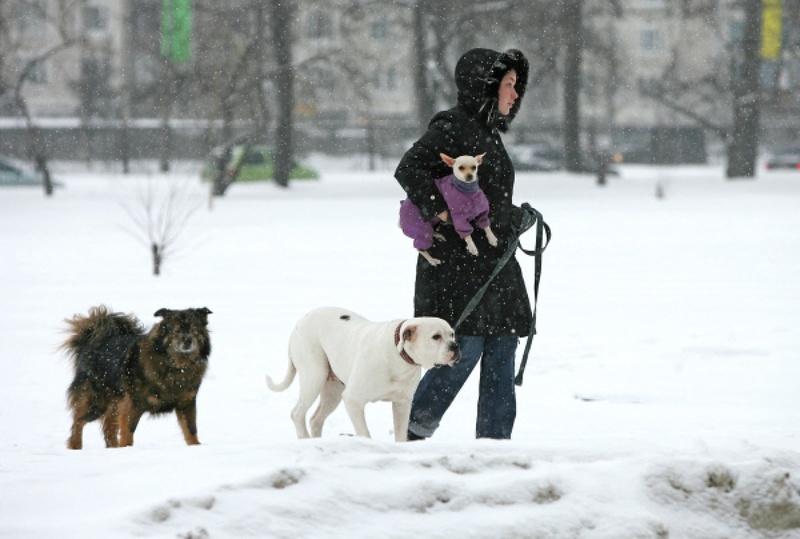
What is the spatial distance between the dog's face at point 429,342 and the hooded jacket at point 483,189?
256 millimetres

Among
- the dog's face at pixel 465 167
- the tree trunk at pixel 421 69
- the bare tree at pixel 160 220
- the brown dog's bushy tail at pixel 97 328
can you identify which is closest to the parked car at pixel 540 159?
the tree trunk at pixel 421 69

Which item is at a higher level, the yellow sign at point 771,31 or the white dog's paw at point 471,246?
the yellow sign at point 771,31

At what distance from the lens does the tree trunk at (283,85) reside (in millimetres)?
34375

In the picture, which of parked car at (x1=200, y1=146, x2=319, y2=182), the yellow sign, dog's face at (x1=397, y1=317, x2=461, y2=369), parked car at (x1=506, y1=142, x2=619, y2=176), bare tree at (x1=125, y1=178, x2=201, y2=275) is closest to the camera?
dog's face at (x1=397, y1=317, x2=461, y2=369)

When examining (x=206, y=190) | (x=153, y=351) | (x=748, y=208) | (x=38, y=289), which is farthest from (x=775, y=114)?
(x=153, y=351)

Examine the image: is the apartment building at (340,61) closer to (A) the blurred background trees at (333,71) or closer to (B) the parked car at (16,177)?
(A) the blurred background trees at (333,71)

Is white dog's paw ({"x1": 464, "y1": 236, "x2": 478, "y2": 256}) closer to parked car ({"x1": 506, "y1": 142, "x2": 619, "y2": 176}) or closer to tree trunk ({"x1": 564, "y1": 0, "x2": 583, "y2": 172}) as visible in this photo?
tree trunk ({"x1": 564, "y1": 0, "x2": 583, "y2": 172})

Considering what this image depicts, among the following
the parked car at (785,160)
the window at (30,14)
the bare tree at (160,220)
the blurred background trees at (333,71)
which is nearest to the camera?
the bare tree at (160,220)

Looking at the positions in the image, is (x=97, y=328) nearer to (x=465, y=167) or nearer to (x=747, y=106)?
(x=465, y=167)

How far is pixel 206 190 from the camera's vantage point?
1380 inches

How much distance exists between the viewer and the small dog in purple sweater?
16.5 feet

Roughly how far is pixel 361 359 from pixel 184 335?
103 cm

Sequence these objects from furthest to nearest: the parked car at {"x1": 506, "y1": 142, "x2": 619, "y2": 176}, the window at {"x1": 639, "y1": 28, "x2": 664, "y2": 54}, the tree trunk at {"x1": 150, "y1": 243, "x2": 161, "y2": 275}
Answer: the window at {"x1": 639, "y1": 28, "x2": 664, "y2": 54} < the parked car at {"x1": 506, "y1": 142, "x2": 619, "y2": 176} < the tree trunk at {"x1": 150, "y1": 243, "x2": 161, "y2": 275}

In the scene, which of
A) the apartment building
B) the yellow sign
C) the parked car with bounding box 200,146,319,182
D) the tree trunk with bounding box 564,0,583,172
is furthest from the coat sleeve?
the yellow sign
